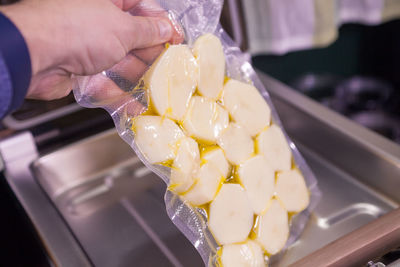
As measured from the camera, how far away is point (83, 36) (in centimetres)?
68

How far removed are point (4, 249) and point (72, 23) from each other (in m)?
0.71

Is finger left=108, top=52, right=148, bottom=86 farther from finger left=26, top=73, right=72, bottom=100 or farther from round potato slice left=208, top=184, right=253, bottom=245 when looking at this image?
round potato slice left=208, top=184, right=253, bottom=245

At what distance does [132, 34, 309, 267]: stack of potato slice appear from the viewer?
0.71m

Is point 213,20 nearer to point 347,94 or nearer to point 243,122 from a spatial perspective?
point 243,122

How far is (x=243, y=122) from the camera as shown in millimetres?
817

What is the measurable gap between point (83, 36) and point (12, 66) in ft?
0.41

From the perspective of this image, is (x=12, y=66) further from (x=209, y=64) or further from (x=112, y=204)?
(x=112, y=204)

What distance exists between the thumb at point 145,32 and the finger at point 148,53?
0.01 m

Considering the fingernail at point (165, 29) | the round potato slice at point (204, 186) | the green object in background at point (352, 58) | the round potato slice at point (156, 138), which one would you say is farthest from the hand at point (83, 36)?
the green object in background at point (352, 58)

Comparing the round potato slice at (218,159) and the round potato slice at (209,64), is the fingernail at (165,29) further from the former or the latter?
the round potato slice at (218,159)

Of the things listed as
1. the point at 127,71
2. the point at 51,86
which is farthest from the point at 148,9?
the point at 51,86

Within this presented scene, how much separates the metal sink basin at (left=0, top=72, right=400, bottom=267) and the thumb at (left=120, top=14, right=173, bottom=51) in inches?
17.0

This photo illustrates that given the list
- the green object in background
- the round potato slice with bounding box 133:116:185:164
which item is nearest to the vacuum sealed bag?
the round potato slice with bounding box 133:116:185:164

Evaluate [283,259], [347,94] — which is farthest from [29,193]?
[347,94]
